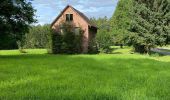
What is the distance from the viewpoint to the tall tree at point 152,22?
66188 mm

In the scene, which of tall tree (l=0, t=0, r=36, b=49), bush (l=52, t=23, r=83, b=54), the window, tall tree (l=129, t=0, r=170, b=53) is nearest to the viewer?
tall tree (l=0, t=0, r=36, b=49)

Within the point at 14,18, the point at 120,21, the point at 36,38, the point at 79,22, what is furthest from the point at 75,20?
the point at 36,38

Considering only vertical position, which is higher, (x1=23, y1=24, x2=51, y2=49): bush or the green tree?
the green tree

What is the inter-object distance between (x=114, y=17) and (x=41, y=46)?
67.8 meters

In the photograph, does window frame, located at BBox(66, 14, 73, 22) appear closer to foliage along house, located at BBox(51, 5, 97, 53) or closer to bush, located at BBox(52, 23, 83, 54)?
foliage along house, located at BBox(51, 5, 97, 53)

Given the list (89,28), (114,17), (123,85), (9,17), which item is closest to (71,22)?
(89,28)

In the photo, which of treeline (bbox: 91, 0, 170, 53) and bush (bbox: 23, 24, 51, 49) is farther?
bush (bbox: 23, 24, 51, 49)

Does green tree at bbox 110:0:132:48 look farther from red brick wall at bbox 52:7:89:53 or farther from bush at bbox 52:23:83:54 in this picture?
bush at bbox 52:23:83:54

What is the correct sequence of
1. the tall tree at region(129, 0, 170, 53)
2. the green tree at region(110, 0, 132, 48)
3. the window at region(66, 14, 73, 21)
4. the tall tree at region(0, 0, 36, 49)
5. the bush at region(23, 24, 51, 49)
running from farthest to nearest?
the bush at region(23, 24, 51, 49)
the green tree at region(110, 0, 132, 48)
the window at region(66, 14, 73, 21)
the tall tree at region(129, 0, 170, 53)
the tall tree at region(0, 0, 36, 49)

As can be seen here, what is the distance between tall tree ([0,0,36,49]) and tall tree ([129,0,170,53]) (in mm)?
18988


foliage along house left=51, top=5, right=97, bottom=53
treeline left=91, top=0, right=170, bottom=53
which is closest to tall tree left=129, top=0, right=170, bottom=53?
treeline left=91, top=0, right=170, bottom=53

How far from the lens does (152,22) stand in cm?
6694

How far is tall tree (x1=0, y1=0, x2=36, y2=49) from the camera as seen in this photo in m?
53.8

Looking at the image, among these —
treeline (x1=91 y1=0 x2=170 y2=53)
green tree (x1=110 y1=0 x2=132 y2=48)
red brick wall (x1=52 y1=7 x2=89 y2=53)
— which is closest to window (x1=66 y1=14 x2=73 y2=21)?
red brick wall (x1=52 y1=7 x2=89 y2=53)
